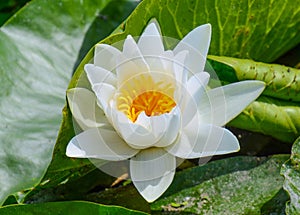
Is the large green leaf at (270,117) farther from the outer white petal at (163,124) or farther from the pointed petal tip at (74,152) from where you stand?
the pointed petal tip at (74,152)

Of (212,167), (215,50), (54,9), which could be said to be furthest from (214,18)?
(54,9)

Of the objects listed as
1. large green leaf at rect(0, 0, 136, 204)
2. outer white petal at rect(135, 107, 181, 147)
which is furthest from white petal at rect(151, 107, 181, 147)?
large green leaf at rect(0, 0, 136, 204)

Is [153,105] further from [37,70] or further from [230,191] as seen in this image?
[37,70]

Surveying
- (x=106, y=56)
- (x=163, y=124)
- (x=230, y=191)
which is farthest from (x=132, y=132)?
(x=230, y=191)

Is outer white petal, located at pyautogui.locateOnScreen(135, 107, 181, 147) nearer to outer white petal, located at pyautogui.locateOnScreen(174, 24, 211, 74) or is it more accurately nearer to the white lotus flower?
the white lotus flower

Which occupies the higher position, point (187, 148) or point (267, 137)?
point (187, 148)

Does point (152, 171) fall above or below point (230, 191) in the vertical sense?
above

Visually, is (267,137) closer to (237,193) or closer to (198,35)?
(237,193)
